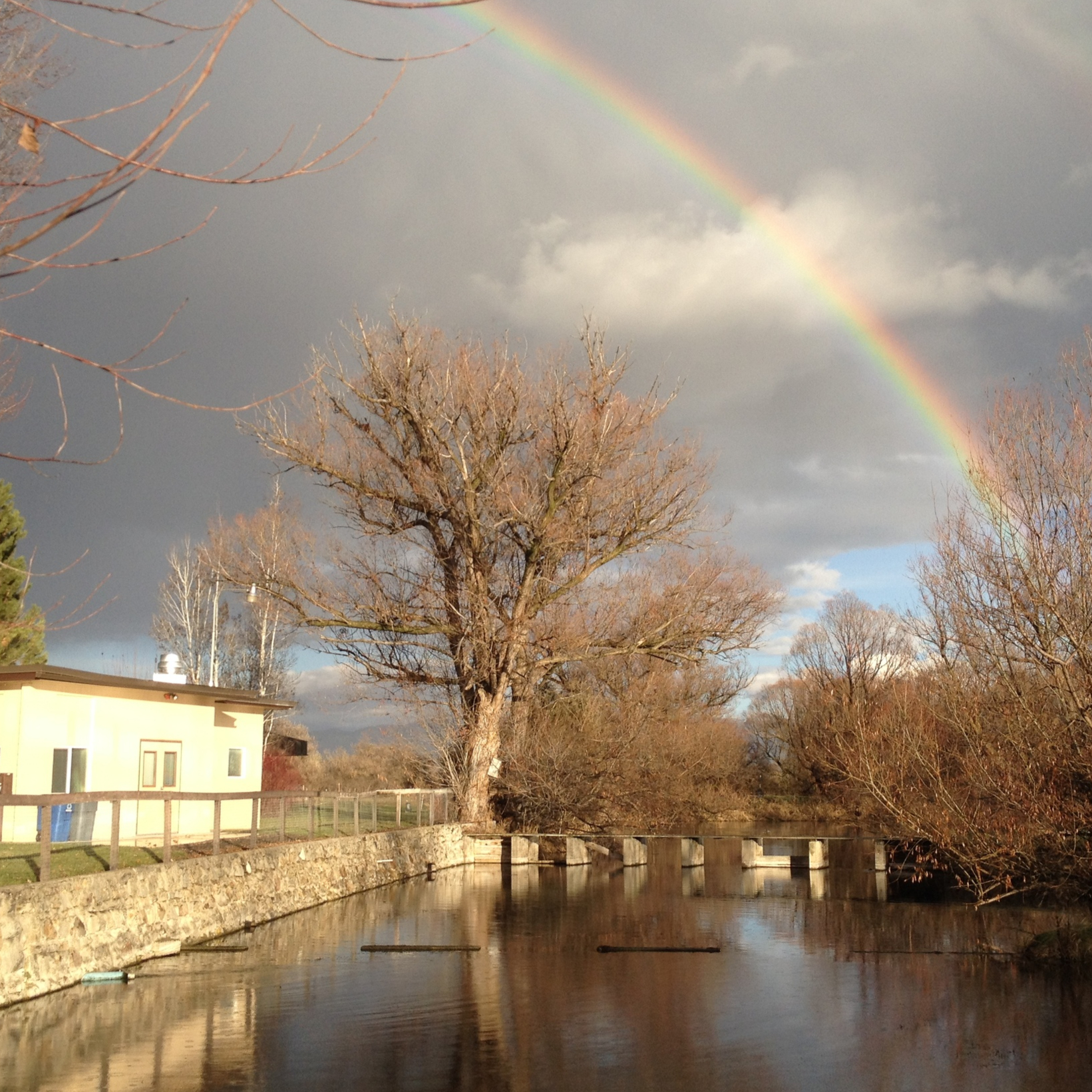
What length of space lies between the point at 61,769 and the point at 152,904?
7635mm

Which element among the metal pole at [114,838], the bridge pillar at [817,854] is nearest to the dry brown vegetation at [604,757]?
the bridge pillar at [817,854]

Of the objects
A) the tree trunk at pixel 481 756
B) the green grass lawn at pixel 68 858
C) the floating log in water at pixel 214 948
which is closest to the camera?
the green grass lawn at pixel 68 858

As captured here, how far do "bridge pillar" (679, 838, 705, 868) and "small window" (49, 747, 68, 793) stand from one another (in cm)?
1524

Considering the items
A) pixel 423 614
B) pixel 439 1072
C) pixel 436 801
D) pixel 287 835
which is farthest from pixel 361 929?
pixel 423 614

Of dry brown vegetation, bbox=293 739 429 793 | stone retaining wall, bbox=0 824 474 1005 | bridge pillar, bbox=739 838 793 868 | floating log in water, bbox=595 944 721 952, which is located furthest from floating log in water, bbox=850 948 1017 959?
dry brown vegetation, bbox=293 739 429 793

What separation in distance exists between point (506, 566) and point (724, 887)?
12331 mm

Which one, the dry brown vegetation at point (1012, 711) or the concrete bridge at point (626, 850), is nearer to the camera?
the dry brown vegetation at point (1012, 711)

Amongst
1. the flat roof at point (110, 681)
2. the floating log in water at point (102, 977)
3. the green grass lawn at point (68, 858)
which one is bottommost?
the floating log in water at point (102, 977)

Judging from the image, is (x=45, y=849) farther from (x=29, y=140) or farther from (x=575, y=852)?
(x=575, y=852)

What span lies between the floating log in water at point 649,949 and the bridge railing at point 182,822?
19.7 ft

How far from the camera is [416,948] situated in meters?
15.5

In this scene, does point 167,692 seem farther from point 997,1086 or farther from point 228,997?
point 997,1086

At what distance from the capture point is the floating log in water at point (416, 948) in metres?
15.5

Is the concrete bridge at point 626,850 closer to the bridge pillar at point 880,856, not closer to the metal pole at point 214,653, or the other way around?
the bridge pillar at point 880,856
